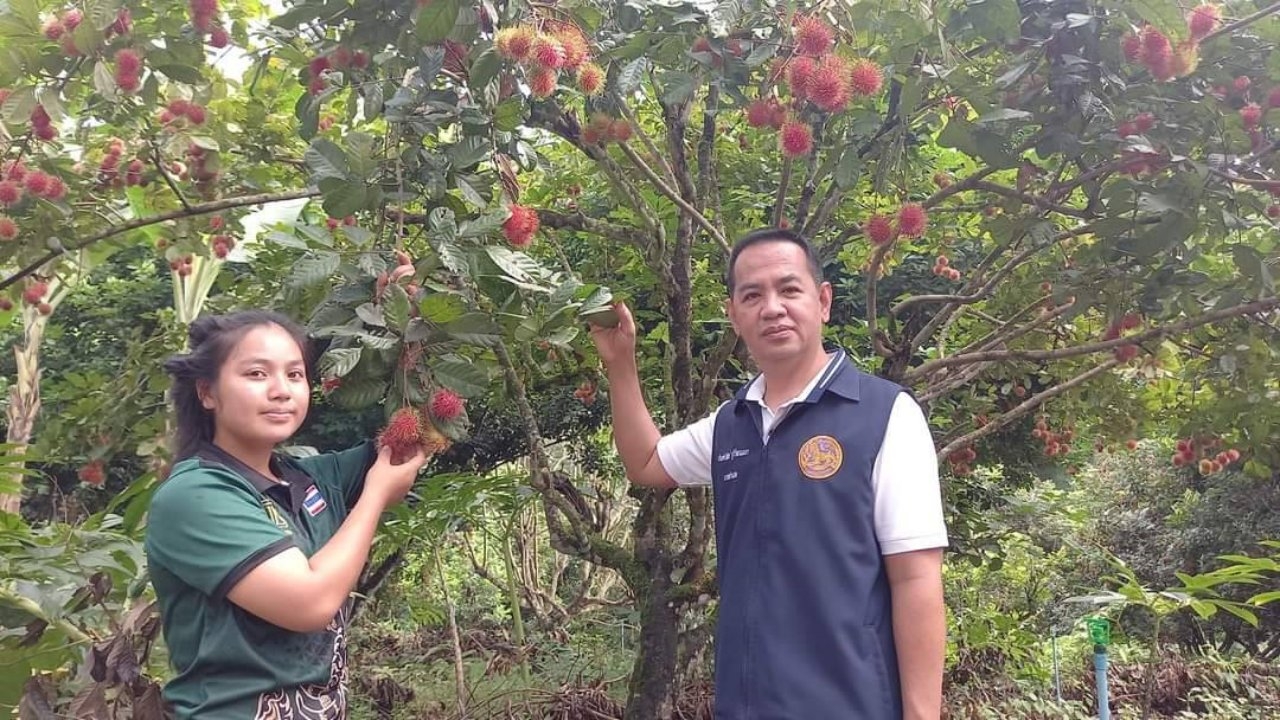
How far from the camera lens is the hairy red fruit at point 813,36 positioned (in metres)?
1.54

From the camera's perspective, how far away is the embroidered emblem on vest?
1.30 m

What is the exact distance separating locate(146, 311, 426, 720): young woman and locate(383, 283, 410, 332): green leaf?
163 mm

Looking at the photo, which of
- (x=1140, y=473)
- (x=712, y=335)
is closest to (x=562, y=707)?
(x=712, y=335)

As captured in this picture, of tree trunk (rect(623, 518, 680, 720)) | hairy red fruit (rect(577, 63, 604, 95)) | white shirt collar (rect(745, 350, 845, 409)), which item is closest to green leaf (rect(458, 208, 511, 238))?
hairy red fruit (rect(577, 63, 604, 95))

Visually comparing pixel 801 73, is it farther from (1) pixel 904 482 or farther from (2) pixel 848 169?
(1) pixel 904 482

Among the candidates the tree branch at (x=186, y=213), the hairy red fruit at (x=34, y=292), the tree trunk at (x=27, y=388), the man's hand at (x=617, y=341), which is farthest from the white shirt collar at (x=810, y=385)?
the tree trunk at (x=27, y=388)

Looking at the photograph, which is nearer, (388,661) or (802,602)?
(802,602)

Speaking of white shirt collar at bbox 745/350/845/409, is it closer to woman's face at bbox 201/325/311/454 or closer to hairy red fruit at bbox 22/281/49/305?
woman's face at bbox 201/325/311/454

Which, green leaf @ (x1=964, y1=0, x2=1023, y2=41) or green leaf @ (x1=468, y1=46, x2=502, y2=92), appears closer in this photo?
green leaf @ (x1=468, y1=46, x2=502, y2=92)

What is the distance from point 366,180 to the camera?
1.33 meters

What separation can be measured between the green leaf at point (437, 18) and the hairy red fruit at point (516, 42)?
0.24ft

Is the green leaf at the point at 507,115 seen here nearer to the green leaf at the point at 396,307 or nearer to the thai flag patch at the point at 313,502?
the green leaf at the point at 396,307

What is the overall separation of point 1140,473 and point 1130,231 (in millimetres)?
6275

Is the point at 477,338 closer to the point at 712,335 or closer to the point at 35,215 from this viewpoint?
the point at 35,215
